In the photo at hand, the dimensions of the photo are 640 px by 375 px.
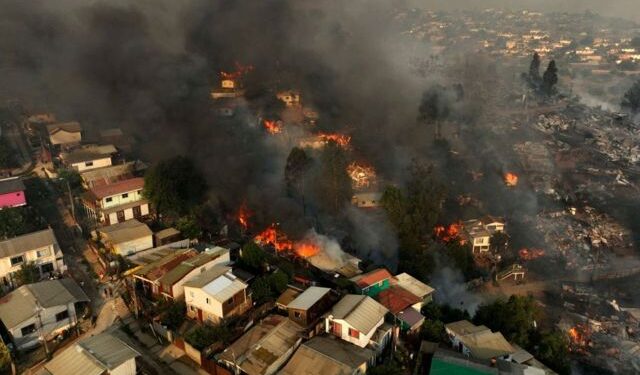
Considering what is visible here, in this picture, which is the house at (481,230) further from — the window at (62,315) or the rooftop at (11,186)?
the rooftop at (11,186)

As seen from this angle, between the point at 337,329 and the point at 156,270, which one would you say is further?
the point at 156,270

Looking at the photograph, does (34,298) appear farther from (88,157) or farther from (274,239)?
(88,157)

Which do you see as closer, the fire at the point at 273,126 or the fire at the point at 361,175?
the fire at the point at 361,175

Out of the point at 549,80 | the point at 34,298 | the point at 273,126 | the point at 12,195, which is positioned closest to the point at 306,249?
the point at 34,298

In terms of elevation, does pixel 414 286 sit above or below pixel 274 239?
below

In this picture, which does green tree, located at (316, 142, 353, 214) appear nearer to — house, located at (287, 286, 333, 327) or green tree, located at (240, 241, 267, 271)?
green tree, located at (240, 241, 267, 271)

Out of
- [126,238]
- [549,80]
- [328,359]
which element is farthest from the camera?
[549,80]

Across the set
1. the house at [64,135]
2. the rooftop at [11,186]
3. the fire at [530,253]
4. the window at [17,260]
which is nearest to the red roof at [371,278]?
the fire at [530,253]
